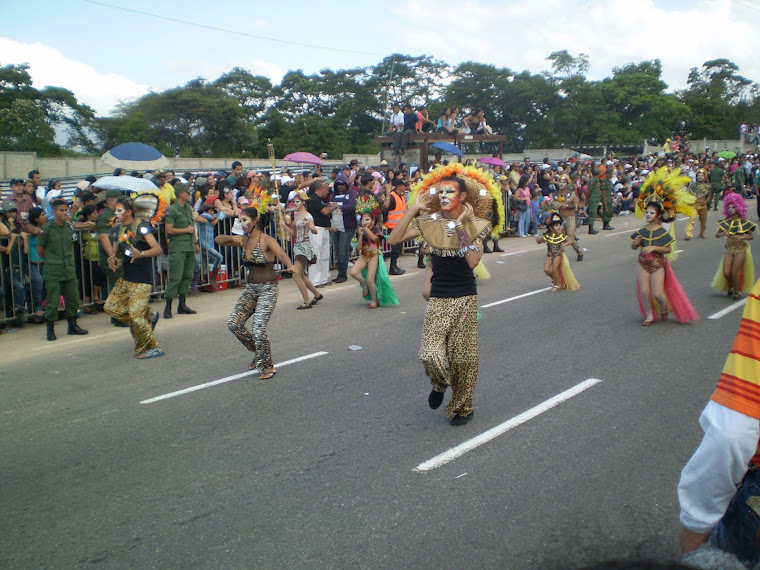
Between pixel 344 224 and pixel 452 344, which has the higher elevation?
pixel 344 224

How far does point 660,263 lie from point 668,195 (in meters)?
1.10

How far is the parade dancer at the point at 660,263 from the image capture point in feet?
30.0

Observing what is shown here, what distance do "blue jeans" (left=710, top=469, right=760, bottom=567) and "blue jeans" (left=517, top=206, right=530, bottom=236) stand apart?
1825 cm

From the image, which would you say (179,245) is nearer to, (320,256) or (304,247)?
(304,247)

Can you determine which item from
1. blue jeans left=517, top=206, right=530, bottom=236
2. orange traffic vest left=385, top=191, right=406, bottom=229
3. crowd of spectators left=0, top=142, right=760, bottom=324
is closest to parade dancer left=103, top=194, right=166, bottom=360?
crowd of spectators left=0, top=142, right=760, bottom=324

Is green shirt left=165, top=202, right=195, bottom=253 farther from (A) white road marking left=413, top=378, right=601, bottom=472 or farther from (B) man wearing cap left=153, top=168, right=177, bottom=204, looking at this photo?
(A) white road marking left=413, top=378, right=601, bottom=472

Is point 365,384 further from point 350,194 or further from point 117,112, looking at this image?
point 117,112

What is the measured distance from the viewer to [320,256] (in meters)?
13.0

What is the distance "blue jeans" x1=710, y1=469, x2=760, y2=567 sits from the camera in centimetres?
220

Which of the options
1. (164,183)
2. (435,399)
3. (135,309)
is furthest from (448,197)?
(164,183)

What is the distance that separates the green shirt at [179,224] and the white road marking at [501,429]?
20.8ft

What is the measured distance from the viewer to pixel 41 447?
5.57m

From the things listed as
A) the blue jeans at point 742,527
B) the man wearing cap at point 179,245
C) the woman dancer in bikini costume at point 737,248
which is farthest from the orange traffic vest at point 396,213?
the blue jeans at point 742,527

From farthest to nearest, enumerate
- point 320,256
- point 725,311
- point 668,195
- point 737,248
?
point 320,256
point 737,248
point 725,311
point 668,195
